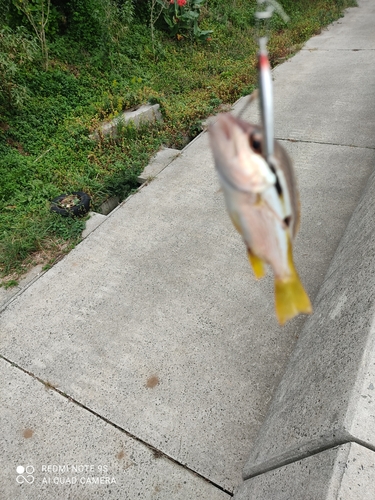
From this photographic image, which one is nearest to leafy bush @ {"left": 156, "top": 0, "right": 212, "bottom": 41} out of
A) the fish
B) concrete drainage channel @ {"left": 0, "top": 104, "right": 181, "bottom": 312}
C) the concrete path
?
concrete drainage channel @ {"left": 0, "top": 104, "right": 181, "bottom": 312}

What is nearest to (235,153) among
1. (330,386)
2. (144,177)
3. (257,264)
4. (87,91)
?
(257,264)

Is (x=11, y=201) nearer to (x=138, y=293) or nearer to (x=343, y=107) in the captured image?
(x=138, y=293)

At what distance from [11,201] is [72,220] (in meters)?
0.65

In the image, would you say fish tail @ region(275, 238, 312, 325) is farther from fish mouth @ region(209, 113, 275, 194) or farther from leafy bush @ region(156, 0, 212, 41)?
leafy bush @ region(156, 0, 212, 41)

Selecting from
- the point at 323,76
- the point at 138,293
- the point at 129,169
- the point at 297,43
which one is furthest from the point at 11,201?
the point at 297,43

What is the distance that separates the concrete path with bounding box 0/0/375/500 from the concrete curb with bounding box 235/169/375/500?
0.36 ft

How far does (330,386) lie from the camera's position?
154cm

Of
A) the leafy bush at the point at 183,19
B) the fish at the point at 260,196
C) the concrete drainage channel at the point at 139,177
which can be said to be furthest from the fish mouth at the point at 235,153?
the leafy bush at the point at 183,19

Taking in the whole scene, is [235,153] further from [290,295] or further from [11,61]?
[11,61]

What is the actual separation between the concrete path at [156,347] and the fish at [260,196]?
3.52ft

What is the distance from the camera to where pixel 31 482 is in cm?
188

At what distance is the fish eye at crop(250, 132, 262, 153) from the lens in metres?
0.44

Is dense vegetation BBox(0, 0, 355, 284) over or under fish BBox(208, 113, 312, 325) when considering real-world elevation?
under

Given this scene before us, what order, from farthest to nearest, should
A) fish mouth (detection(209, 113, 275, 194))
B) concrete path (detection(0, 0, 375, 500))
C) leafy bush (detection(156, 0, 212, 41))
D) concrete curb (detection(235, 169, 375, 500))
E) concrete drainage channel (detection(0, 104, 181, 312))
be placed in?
leafy bush (detection(156, 0, 212, 41)) < concrete drainage channel (detection(0, 104, 181, 312)) < concrete path (detection(0, 0, 375, 500)) < concrete curb (detection(235, 169, 375, 500)) < fish mouth (detection(209, 113, 275, 194))
